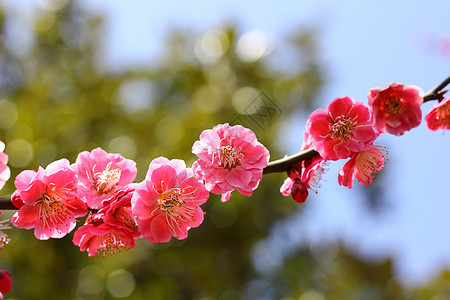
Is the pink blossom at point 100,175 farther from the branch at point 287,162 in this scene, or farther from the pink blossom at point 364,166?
the pink blossom at point 364,166

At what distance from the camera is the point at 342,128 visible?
86cm

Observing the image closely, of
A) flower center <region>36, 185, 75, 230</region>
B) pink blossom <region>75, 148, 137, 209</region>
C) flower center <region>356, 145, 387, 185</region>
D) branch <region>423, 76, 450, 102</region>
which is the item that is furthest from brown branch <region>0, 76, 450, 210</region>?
flower center <region>36, 185, 75, 230</region>

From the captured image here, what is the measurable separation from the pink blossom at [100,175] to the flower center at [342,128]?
0.37 metres

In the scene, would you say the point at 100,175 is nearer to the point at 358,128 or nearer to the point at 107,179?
the point at 107,179

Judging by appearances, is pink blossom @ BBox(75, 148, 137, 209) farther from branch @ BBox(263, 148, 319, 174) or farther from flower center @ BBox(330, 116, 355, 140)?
flower center @ BBox(330, 116, 355, 140)

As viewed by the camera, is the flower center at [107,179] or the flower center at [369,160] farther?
the flower center at [369,160]

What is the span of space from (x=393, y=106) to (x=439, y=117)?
118mm

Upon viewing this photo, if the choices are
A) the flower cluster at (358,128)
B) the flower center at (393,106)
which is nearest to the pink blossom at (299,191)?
the flower cluster at (358,128)

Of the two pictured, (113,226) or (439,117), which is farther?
(439,117)

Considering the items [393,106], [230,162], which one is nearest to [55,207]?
[230,162]

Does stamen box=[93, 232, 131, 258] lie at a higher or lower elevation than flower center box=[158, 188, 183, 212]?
lower

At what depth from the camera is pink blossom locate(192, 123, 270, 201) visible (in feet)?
2.73

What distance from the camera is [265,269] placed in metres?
4.23

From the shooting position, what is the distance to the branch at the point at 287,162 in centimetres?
87
